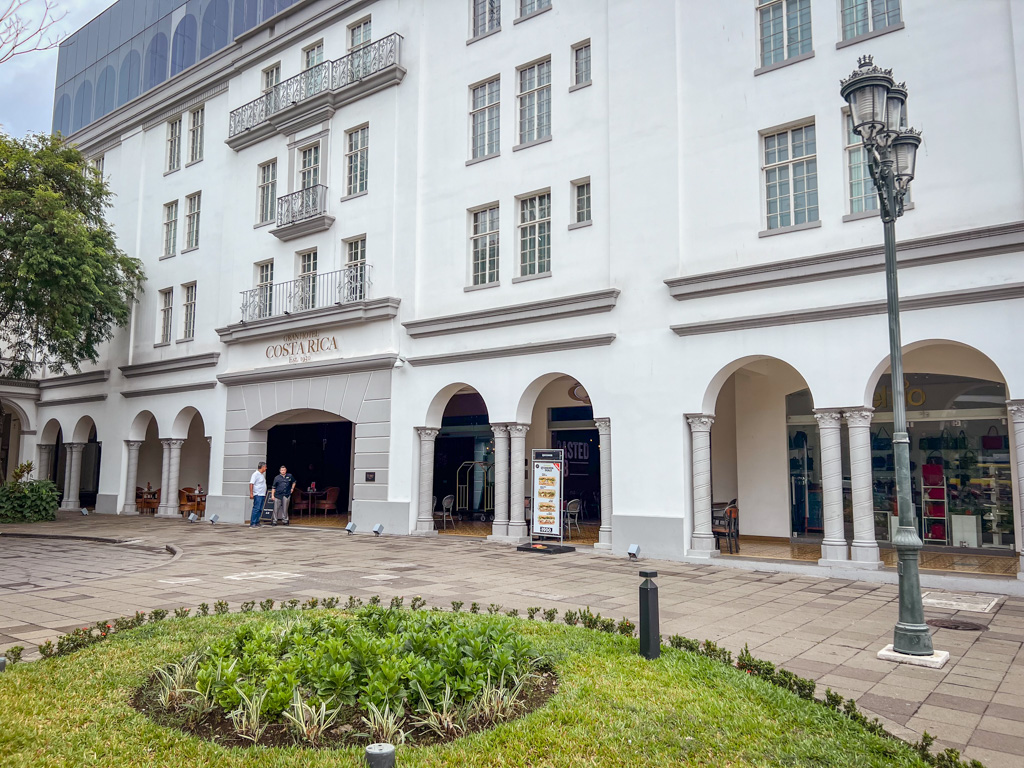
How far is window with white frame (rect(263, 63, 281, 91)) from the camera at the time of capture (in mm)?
24719

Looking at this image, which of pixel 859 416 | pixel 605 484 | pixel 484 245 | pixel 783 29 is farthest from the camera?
pixel 484 245

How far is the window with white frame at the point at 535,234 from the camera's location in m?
18.1

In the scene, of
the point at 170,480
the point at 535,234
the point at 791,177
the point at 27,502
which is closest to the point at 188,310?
the point at 170,480

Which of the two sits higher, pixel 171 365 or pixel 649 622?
pixel 171 365

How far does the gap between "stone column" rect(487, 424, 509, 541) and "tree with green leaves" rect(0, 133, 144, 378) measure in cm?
Answer: 1455

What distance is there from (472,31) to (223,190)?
10875mm

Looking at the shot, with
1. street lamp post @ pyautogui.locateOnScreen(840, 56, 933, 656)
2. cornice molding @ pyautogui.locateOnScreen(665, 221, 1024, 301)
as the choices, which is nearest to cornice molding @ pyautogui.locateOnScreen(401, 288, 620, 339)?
cornice molding @ pyautogui.locateOnScreen(665, 221, 1024, 301)

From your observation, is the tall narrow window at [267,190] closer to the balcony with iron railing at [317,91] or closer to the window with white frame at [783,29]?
the balcony with iron railing at [317,91]

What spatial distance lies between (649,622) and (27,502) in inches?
993

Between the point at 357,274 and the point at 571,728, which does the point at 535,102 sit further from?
the point at 571,728

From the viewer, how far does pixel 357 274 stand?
2162 centimetres

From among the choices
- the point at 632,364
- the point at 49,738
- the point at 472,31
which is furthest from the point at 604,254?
the point at 49,738

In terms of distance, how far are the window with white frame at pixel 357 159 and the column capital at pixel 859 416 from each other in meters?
14.6

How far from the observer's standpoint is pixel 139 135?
98.1ft
